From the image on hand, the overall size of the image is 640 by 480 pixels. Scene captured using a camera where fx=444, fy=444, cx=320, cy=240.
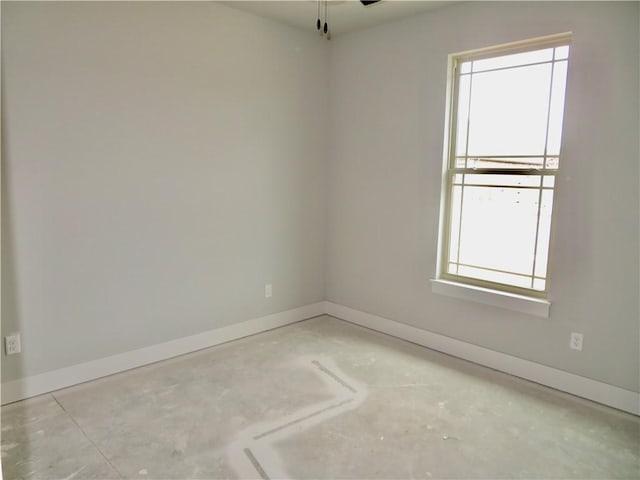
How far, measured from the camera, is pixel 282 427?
2506 millimetres

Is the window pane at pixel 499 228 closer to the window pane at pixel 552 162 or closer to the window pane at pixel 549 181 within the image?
the window pane at pixel 549 181

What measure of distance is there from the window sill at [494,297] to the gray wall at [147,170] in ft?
4.64

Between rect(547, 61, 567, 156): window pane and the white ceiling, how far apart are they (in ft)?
3.16

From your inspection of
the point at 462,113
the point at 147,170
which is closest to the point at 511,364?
the point at 462,113

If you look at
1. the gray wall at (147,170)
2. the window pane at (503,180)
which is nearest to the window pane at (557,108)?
the window pane at (503,180)

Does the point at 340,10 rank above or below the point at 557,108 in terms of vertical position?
above

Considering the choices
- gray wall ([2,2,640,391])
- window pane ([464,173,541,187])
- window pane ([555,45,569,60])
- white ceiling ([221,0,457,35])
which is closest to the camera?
gray wall ([2,2,640,391])

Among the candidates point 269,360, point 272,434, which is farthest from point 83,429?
point 269,360

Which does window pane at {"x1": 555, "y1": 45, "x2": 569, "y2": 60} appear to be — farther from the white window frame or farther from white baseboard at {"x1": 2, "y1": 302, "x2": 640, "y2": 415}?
white baseboard at {"x1": 2, "y1": 302, "x2": 640, "y2": 415}

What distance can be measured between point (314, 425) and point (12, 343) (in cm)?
189

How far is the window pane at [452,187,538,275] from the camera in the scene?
3160mm

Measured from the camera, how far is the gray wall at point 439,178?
269cm

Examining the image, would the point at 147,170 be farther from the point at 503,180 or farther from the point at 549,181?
the point at 549,181

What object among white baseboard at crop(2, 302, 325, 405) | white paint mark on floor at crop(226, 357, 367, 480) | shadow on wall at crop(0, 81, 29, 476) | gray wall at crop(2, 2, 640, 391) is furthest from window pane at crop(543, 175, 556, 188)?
shadow on wall at crop(0, 81, 29, 476)
